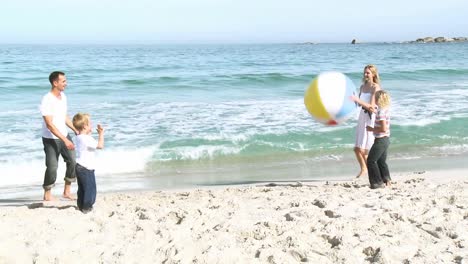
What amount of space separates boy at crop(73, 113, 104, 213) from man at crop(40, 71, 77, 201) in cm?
33

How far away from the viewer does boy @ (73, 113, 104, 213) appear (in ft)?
18.9

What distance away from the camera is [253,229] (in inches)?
197

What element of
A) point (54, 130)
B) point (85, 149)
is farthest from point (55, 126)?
point (85, 149)

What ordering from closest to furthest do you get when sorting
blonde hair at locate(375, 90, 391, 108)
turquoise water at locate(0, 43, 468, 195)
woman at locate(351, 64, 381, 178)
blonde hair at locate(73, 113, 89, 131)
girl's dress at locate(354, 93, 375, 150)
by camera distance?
blonde hair at locate(73, 113, 89, 131), blonde hair at locate(375, 90, 391, 108), woman at locate(351, 64, 381, 178), girl's dress at locate(354, 93, 375, 150), turquoise water at locate(0, 43, 468, 195)

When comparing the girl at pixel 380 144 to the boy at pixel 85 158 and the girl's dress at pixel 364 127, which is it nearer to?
the girl's dress at pixel 364 127

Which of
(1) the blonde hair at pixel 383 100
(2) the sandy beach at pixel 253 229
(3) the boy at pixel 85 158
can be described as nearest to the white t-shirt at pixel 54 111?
(3) the boy at pixel 85 158

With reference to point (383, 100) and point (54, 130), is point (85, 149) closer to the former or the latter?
point (54, 130)

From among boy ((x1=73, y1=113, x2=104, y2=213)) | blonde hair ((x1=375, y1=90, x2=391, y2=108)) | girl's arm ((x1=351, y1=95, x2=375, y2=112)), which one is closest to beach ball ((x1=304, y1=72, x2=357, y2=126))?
girl's arm ((x1=351, y1=95, x2=375, y2=112))

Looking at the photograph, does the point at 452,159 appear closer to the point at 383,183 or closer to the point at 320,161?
the point at 320,161

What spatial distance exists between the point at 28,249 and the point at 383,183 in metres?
4.29

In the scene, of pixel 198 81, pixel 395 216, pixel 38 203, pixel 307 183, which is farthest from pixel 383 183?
pixel 198 81

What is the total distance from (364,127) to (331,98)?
3.53 ft

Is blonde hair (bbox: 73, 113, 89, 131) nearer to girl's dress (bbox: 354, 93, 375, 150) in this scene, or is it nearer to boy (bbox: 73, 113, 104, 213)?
boy (bbox: 73, 113, 104, 213)

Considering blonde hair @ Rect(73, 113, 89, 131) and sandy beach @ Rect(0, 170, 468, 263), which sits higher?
blonde hair @ Rect(73, 113, 89, 131)
